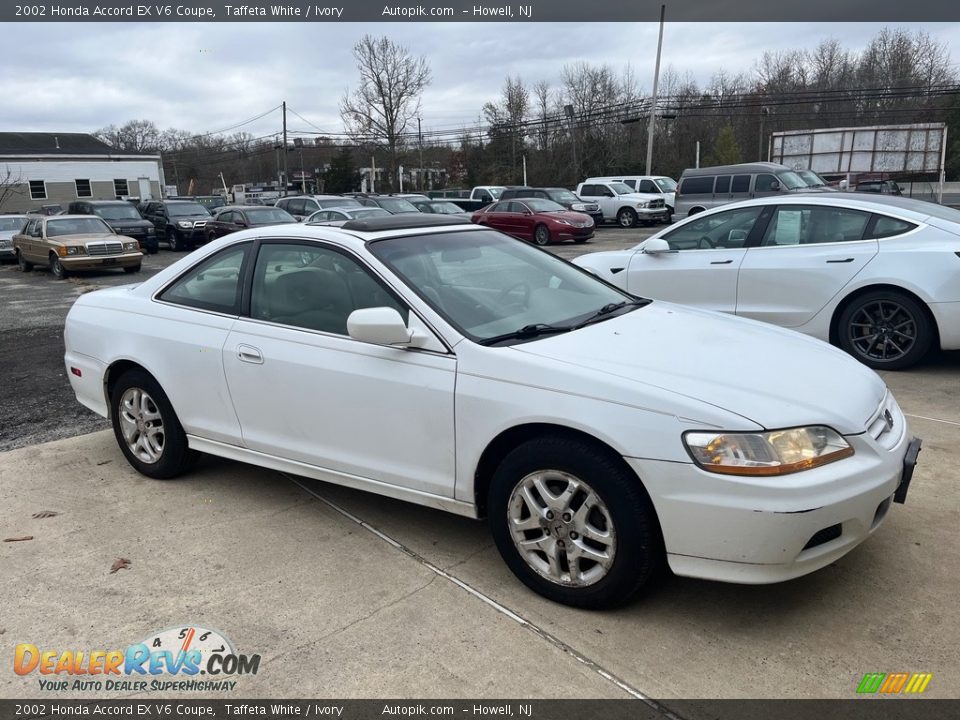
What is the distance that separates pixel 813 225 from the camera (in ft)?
22.4

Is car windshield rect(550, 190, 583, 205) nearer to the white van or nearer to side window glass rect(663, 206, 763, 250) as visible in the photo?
the white van

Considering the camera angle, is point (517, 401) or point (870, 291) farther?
point (870, 291)

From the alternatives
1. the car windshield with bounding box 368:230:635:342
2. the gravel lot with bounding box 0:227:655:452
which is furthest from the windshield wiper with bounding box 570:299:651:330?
the gravel lot with bounding box 0:227:655:452

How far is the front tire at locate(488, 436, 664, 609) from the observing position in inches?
111

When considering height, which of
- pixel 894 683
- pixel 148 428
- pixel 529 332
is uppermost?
pixel 529 332

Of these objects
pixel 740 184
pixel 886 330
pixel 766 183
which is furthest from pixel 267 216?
pixel 886 330

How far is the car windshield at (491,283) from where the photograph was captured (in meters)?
3.54

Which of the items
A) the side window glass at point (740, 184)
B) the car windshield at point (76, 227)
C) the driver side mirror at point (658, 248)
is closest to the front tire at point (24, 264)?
the car windshield at point (76, 227)

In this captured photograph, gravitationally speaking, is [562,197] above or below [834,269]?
above

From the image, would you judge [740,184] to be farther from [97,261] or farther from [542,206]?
[97,261]

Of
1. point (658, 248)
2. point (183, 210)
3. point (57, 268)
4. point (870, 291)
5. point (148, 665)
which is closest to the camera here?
point (148, 665)

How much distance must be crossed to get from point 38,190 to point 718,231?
6127 centimetres

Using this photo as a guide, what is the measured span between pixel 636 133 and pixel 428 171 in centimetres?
2241

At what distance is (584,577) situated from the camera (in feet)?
9.83
